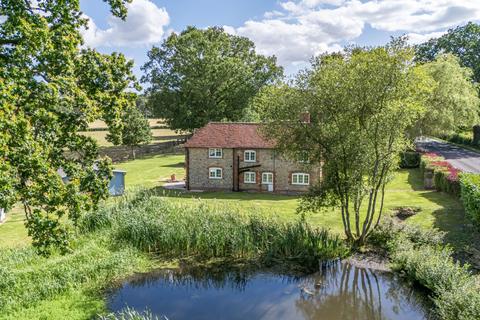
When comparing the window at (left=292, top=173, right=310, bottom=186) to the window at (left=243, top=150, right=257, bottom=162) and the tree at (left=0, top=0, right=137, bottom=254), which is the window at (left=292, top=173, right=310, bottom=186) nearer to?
the window at (left=243, top=150, right=257, bottom=162)

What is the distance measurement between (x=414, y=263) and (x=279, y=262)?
6010mm

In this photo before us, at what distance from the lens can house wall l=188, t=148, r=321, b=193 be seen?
107ft

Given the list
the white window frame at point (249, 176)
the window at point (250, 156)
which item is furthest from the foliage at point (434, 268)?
the window at point (250, 156)

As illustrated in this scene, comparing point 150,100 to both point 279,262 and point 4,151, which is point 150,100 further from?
point 4,151

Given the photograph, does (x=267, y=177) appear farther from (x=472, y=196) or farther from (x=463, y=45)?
(x=463, y=45)

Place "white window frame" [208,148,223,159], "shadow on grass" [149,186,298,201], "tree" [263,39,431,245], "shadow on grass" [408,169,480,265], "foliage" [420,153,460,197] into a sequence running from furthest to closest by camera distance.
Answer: "white window frame" [208,148,223,159], "shadow on grass" [149,186,298,201], "foliage" [420,153,460,197], "shadow on grass" [408,169,480,265], "tree" [263,39,431,245]

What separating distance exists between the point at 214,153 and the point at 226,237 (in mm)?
15611

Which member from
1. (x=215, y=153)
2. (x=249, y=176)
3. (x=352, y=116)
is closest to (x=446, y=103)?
(x=249, y=176)

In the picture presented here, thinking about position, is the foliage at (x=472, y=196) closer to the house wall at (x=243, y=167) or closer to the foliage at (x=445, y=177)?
the foliage at (x=445, y=177)

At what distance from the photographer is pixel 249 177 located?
110ft

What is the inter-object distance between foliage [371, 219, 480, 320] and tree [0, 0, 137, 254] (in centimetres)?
1200

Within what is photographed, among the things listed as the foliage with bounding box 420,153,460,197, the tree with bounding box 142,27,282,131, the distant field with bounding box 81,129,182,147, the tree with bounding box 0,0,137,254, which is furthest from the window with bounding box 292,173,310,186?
the distant field with bounding box 81,129,182,147

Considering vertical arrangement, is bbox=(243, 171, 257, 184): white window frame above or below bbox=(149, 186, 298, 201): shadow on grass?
above

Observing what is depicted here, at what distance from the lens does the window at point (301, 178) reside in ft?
106
